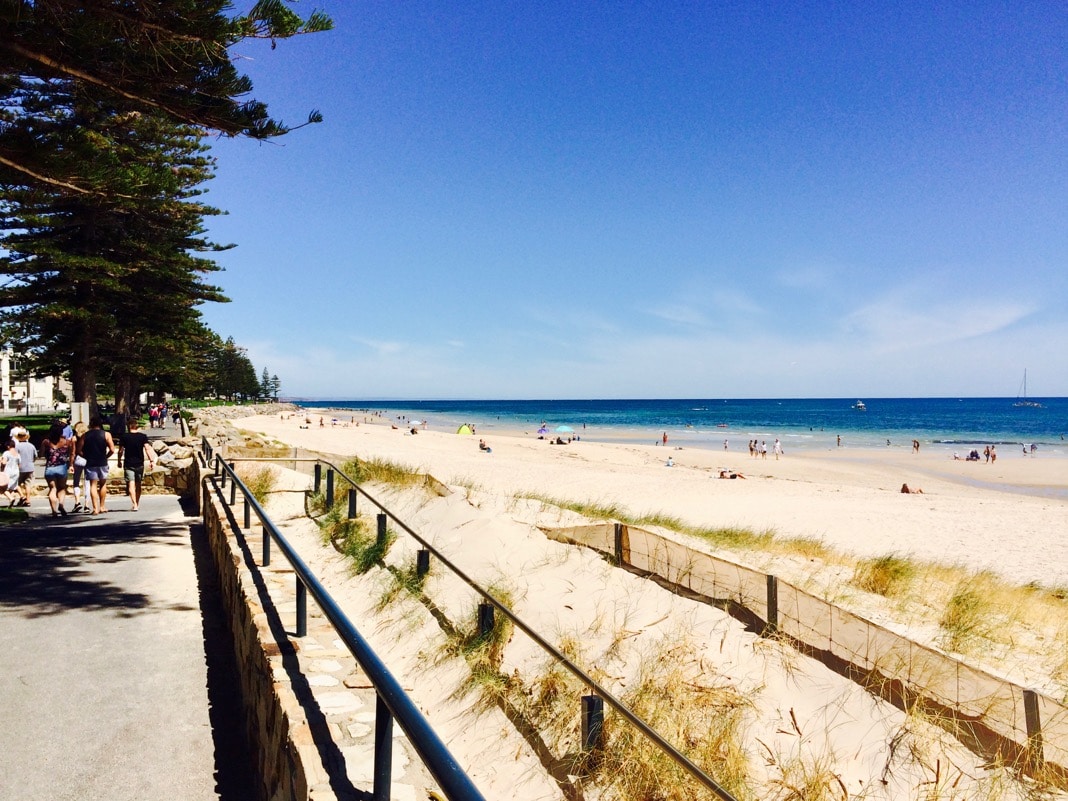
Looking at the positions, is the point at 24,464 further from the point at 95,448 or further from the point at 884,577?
the point at 884,577

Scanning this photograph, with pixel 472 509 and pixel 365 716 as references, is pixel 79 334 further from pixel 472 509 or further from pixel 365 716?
pixel 365 716

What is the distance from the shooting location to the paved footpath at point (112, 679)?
332cm

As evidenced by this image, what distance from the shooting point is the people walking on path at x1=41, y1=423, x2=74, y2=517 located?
9.55m

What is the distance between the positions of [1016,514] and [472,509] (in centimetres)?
1585

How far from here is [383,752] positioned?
2.08 meters

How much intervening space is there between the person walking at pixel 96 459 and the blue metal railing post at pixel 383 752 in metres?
9.57

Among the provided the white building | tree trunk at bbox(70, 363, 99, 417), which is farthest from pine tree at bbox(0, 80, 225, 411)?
the white building

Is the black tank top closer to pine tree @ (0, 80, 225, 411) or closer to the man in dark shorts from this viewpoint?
the man in dark shorts

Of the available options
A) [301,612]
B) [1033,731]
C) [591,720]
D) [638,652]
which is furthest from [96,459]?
[1033,731]

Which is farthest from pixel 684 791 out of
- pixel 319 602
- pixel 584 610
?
pixel 584 610

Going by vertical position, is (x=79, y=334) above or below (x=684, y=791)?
above

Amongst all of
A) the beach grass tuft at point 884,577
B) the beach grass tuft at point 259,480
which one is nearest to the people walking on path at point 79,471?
the beach grass tuft at point 259,480

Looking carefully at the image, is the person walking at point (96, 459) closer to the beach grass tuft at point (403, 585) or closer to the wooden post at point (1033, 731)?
the beach grass tuft at point (403, 585)

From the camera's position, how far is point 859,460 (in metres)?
39.4
